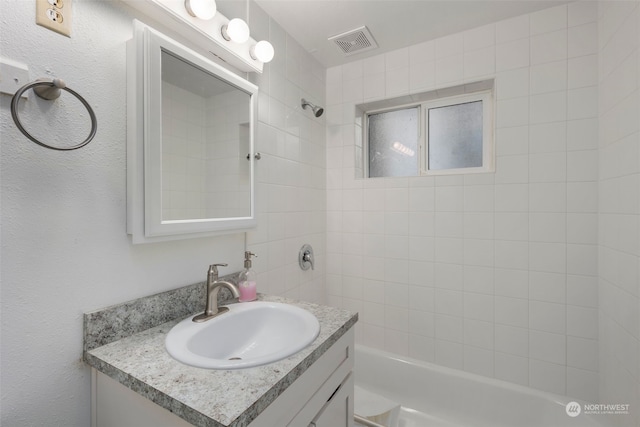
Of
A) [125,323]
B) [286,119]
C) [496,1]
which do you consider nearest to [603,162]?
[496,1]

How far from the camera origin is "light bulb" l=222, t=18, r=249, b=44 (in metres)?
1.11

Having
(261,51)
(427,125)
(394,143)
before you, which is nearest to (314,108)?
(261,51)

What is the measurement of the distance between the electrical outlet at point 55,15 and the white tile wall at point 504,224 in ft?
5.04

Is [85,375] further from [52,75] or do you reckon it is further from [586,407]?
[586,407]

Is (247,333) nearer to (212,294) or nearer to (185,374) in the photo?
(212,294)

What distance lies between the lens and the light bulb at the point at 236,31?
1.11 metres

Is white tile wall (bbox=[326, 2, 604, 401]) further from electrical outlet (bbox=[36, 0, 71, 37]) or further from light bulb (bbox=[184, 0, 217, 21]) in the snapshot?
electrical outlet (bbox=[36, 0, 71, 37])

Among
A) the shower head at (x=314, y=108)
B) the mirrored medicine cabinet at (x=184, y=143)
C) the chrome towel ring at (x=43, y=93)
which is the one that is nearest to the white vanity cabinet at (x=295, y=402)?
the mirrored medicine cabinet at (x=184, y=143)

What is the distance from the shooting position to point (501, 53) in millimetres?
1573

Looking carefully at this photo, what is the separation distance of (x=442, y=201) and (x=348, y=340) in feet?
3.58

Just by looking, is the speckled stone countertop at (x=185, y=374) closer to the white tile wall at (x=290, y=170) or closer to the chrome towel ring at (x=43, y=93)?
the chrome towel ring at (x=43, y=93)

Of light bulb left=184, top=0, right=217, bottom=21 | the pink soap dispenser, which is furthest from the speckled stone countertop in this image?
light bulb left=184, top=0, right=217, bottom=21

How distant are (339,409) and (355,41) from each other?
189cm

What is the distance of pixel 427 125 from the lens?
6.26ft
